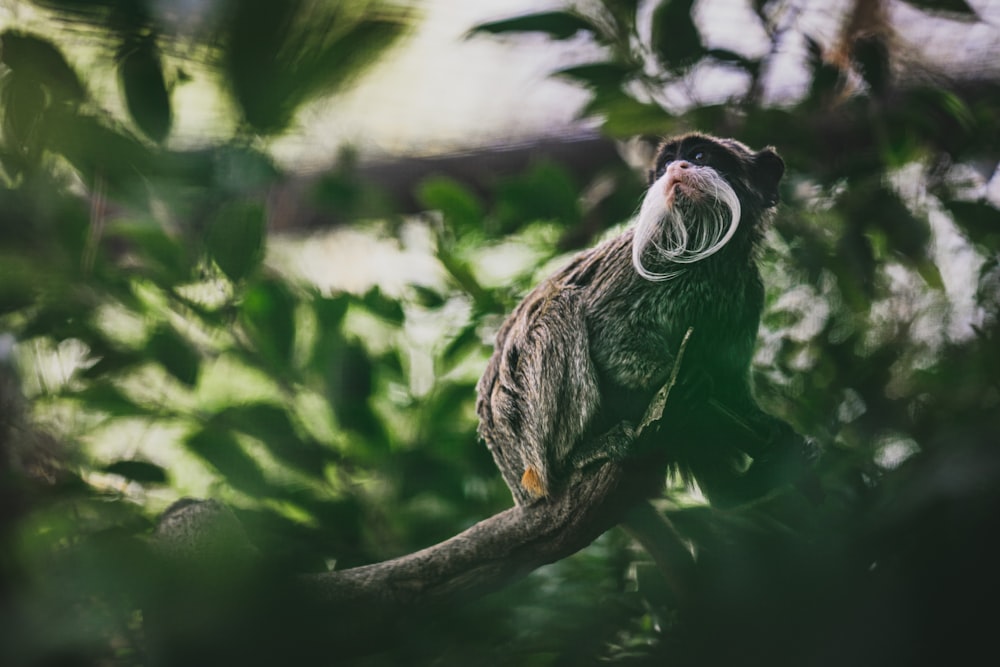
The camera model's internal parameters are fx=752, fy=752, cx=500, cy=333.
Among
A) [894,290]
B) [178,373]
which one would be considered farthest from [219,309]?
[894,290]

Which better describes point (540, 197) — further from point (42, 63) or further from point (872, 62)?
point (42, 63)

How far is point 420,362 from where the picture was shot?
2.20 metres

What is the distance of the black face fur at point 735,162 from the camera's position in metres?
1.36

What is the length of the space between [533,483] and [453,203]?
0.84 meters

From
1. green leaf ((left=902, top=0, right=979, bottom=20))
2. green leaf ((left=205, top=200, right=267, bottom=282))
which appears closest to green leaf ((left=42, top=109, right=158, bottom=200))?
green leaf ((left=205, top=200, right=267, bottom=282))

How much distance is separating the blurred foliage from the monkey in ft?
0.65

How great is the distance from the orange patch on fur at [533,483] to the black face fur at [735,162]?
2.03 ft

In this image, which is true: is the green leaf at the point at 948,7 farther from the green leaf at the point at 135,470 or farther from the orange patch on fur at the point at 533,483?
the green leaf at the point at 135,470

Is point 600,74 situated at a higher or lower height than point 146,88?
lower

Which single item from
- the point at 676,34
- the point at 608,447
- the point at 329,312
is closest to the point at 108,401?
the point at 329,312

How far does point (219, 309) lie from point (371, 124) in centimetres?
141

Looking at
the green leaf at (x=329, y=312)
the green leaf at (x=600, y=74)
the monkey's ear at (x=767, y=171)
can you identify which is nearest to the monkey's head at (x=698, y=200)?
the monkey's ear at (x=767, y=171)

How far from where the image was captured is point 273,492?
1.58 m

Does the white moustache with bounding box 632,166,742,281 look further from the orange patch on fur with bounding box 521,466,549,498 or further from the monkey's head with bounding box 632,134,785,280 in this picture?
the orange patch on fur with bounding box 521,466,549,498
